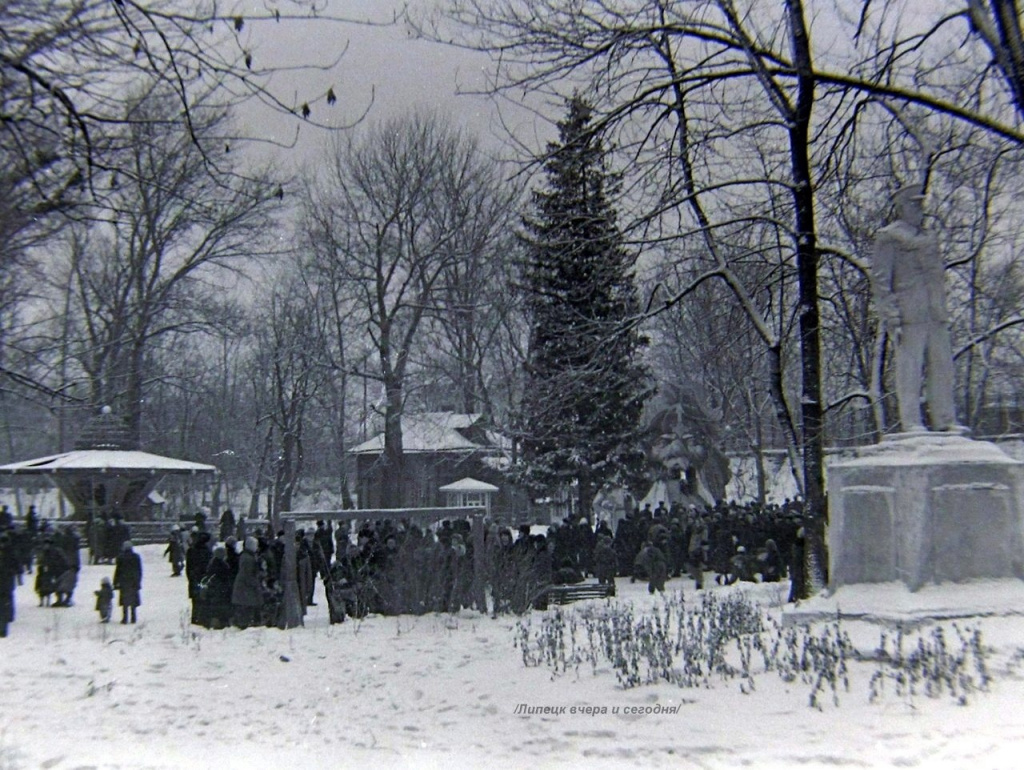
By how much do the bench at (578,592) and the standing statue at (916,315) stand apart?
7942mm

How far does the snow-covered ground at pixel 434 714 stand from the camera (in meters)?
6.26

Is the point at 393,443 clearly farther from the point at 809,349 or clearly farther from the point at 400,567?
the point at 809,349

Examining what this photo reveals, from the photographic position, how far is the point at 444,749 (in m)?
7.05

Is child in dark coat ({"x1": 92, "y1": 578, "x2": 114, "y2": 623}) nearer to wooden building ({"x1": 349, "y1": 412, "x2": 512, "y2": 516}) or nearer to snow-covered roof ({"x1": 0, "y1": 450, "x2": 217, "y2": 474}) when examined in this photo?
snow-covered roof ({"x1": 0, "y1": 450, "x2": 217, "y2": 474})

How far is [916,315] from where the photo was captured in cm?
977

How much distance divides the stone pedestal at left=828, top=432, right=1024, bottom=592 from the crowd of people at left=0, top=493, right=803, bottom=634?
4.77m

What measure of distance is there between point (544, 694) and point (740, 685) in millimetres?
1810

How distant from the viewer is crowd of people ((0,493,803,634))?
14.7 meters

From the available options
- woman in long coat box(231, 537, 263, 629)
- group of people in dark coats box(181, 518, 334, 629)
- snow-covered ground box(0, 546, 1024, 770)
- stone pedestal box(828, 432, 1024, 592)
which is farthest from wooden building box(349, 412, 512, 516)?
stone pedestal box(828, 432, 1024, 592)

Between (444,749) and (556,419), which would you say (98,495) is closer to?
(556,419)

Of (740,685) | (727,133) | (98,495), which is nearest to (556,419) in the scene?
(98,495)

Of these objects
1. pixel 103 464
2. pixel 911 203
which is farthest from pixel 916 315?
pixel 103 464

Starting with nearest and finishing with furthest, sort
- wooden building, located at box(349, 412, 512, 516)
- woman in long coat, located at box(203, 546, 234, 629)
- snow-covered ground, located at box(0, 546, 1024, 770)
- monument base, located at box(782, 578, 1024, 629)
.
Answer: snow-covered ground, located at box(0, 546, 1024, 770), monument base, located at box(782, 578, 1024, 629), woman in long coat, located at box(203, 546, 234, 629), wooden building, located at box(349, 412, 512, 516)

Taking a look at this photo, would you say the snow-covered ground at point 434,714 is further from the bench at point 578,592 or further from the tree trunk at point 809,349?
the tree trunk at point 809,349
